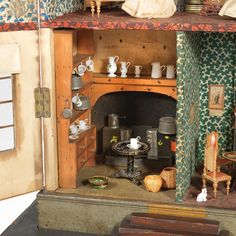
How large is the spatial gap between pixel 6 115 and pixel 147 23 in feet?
7.18

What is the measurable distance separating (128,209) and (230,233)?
52.4 inches

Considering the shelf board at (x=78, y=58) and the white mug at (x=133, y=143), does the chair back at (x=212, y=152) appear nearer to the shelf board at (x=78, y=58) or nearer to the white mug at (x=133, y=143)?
the white mug at (x=133, y=143)

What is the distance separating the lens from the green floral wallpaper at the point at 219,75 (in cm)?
884

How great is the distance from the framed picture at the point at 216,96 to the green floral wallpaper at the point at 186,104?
1.16ft

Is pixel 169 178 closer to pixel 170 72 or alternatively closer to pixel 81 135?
pixel 81 135

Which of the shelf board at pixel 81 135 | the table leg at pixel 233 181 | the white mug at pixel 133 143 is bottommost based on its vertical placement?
the table leg at pixel 233 181

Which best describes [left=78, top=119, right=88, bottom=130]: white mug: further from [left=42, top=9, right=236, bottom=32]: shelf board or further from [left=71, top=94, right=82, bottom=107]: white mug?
[left=42, top=9, right=236, bottom=32]: shelf board

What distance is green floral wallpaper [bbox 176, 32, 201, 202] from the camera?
7.48 m

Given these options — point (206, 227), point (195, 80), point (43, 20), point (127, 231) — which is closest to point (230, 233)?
point (206, 227)

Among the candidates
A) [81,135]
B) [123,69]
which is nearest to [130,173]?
[81,135]

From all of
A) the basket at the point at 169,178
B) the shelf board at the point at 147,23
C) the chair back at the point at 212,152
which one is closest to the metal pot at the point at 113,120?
the basket at the point at 169,178

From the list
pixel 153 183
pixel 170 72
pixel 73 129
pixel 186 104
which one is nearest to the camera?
pixel 186 104

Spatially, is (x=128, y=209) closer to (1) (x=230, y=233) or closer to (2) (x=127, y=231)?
(2) (x=127, y=231)

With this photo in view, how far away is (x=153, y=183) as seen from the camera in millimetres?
8148
